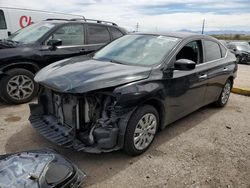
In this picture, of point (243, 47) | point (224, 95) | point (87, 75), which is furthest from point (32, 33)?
point (243, 47)

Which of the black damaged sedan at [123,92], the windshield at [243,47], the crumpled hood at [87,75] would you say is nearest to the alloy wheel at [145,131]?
the black damaged sedan at [123,92]

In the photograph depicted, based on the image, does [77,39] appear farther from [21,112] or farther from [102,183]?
[102,183]

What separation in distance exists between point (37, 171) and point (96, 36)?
15.0 feet

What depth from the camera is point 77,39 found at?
6.06 m

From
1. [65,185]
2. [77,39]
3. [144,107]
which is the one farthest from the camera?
[77,39]

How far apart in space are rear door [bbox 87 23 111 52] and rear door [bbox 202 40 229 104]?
8.55 feet

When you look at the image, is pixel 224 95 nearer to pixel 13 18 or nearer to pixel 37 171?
pixel 37 171

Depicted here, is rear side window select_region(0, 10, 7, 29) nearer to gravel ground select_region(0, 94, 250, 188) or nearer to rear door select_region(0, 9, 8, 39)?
rear door select_region(0, 9, 8, 39)

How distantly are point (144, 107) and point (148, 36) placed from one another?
148 cm

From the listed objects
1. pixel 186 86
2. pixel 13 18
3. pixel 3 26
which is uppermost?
pixel 13 18

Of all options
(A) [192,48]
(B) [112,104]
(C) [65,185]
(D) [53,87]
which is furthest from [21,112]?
(A) [192,48]

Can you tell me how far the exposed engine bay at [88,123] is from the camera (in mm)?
3062

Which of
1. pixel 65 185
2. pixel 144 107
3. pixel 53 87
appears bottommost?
pixel 65 185

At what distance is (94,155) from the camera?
3.43 metres
